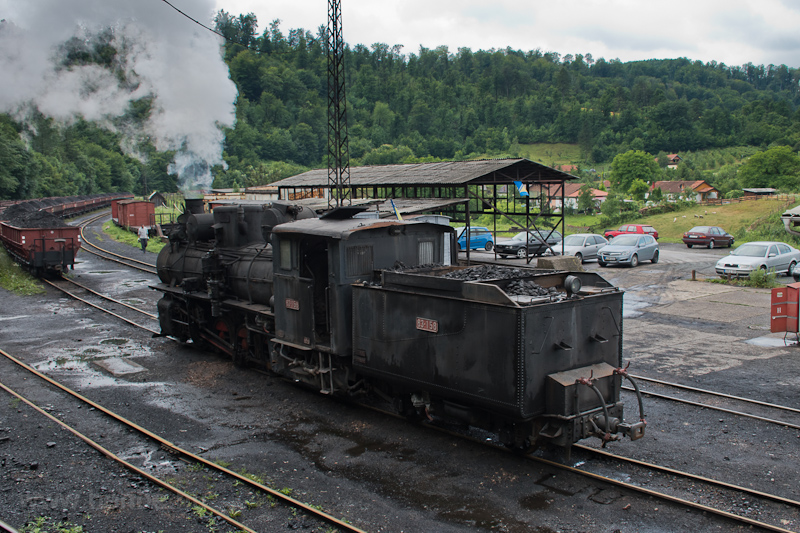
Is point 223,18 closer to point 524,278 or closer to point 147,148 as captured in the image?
point 147,148

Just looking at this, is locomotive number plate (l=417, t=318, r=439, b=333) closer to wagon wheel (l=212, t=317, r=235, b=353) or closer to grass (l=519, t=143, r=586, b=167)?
wagon wheel (l=212, t=317, r=235, b=353)

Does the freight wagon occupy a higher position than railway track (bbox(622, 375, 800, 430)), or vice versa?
the freight wagon

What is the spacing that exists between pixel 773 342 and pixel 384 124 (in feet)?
342

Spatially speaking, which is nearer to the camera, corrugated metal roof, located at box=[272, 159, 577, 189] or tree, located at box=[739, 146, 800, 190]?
corrugated metal roof, located at box=[272, 159, 577, 189]

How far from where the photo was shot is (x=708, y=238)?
103 feet

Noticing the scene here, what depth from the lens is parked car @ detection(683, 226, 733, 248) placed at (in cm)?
3142

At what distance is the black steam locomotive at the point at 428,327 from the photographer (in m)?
6.59

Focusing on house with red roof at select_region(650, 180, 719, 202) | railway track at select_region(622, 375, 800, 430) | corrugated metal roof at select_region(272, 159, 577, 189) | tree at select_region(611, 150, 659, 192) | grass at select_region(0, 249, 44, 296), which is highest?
tree at select_region(611, 150, 659, 192)

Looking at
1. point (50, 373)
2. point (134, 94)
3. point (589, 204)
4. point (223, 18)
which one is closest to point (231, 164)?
point (223, 18)

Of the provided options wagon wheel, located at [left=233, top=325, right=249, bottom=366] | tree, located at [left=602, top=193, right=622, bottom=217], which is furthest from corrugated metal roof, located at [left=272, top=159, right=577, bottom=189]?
tree, located at [left=602, top=193, right=622, bottom=217]

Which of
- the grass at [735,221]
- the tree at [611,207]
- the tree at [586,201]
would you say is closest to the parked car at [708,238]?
the grass at [735,221]

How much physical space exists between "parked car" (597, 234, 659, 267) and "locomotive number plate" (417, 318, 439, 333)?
64.3 ft

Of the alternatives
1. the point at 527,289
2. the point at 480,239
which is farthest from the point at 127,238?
the point at 527,289

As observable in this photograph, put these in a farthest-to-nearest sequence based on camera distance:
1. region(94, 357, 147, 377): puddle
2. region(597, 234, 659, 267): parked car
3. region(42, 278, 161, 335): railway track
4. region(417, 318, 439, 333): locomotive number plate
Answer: region(597, 234, 659, 267): parked car
region(42, 278, 161, 335): railway track
region(94, 357, 147, 377): puddle
region(417, 318, 439, 333): locomotive number plate
